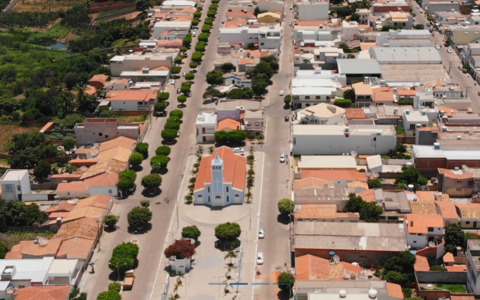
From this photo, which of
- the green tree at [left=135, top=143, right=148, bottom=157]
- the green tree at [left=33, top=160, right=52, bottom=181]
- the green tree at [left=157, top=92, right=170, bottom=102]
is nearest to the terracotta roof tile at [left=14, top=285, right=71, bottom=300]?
the green tree at [left=33, top=160, right=52, bottom=181]

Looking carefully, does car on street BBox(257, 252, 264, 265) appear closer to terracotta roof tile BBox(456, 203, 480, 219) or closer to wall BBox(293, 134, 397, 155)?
terracotta roof tile BBox(456, 203, 480, 219)

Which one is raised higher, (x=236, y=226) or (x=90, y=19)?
(x=236, y=226)

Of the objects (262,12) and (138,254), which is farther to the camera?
(262,12)

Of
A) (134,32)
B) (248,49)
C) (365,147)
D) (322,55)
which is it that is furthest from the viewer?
(134,32)

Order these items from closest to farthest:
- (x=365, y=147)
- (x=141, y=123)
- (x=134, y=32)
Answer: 1. (x=365, y=147)
2. (x=141, y=123)
3. (x=134, y=32)

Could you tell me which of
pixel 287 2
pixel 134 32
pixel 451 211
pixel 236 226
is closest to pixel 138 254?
pixel 236 226

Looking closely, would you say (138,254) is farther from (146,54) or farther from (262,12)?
(262,12)

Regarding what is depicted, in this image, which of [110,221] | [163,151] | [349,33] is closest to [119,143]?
[163,151]

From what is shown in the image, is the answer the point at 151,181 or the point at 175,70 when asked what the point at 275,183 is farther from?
the point at 175,70
